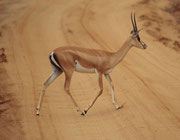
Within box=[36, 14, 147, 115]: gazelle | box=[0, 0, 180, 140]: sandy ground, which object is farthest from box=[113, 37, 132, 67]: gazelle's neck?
box=[0, 0, 180, 140]: sandy ground

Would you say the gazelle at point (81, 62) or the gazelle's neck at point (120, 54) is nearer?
the gazelle at point (81, 62)

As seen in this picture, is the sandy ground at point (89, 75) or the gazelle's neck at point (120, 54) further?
the gazelle's neck at point (120, 54)

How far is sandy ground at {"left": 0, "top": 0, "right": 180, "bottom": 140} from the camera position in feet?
27.7

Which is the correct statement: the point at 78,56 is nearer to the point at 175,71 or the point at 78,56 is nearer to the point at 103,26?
the point at 175,71

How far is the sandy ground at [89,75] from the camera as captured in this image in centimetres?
843

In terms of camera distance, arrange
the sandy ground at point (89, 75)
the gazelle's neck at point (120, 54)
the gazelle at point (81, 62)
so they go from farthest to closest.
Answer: the gazelle's neck at point (120, 54), the gazelle at point (81, 62), the sandy ground at point (89, 75)

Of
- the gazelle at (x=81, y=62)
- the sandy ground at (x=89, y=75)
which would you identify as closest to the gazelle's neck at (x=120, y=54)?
the gazelle at (x=81, y=62)

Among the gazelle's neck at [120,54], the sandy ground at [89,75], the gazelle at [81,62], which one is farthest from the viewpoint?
the gazelle's neck at [120,54]

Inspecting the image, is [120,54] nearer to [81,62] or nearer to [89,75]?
[81,62]

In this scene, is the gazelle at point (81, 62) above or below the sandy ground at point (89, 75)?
above

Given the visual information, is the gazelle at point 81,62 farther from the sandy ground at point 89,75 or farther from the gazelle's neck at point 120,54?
the sandy ground at point 89,75

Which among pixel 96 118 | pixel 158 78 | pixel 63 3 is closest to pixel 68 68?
pixel 96 118

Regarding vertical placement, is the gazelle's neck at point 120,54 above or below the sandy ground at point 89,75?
above

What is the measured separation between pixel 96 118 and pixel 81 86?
2.27 m
